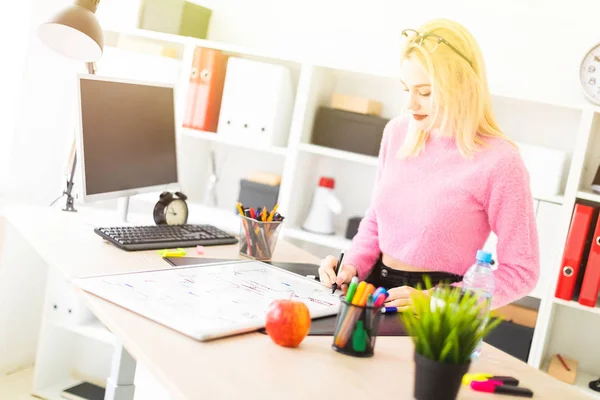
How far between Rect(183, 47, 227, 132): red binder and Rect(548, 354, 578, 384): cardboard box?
172cm

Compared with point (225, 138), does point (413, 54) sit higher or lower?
higher

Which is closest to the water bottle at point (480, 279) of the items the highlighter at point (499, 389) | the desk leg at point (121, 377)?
the highlighter at point (499, 389)

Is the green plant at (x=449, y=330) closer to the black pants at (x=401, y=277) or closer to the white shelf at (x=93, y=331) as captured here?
the black pants at (x=401, y=277)

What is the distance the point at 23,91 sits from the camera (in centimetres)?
288

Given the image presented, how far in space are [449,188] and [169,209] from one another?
2.99 feet

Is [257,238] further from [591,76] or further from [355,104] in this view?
[591,76]

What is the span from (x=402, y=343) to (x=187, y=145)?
200cm

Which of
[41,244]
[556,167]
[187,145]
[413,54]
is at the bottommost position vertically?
[41,244]

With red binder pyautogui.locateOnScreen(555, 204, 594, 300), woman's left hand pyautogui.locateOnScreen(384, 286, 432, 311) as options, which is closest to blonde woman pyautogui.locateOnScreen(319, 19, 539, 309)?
woman's left hand pyautogui.locateOnScreen(384, 286, 432, 311)

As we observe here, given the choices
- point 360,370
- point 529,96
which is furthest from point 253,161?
point 360,370

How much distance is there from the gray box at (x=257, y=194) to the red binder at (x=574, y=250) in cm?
118

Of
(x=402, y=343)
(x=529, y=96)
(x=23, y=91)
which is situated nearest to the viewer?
(x=402, y=343)

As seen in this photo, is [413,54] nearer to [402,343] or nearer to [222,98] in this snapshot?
[402,343]

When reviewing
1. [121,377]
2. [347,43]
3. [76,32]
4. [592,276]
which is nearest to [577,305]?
[592,276]
